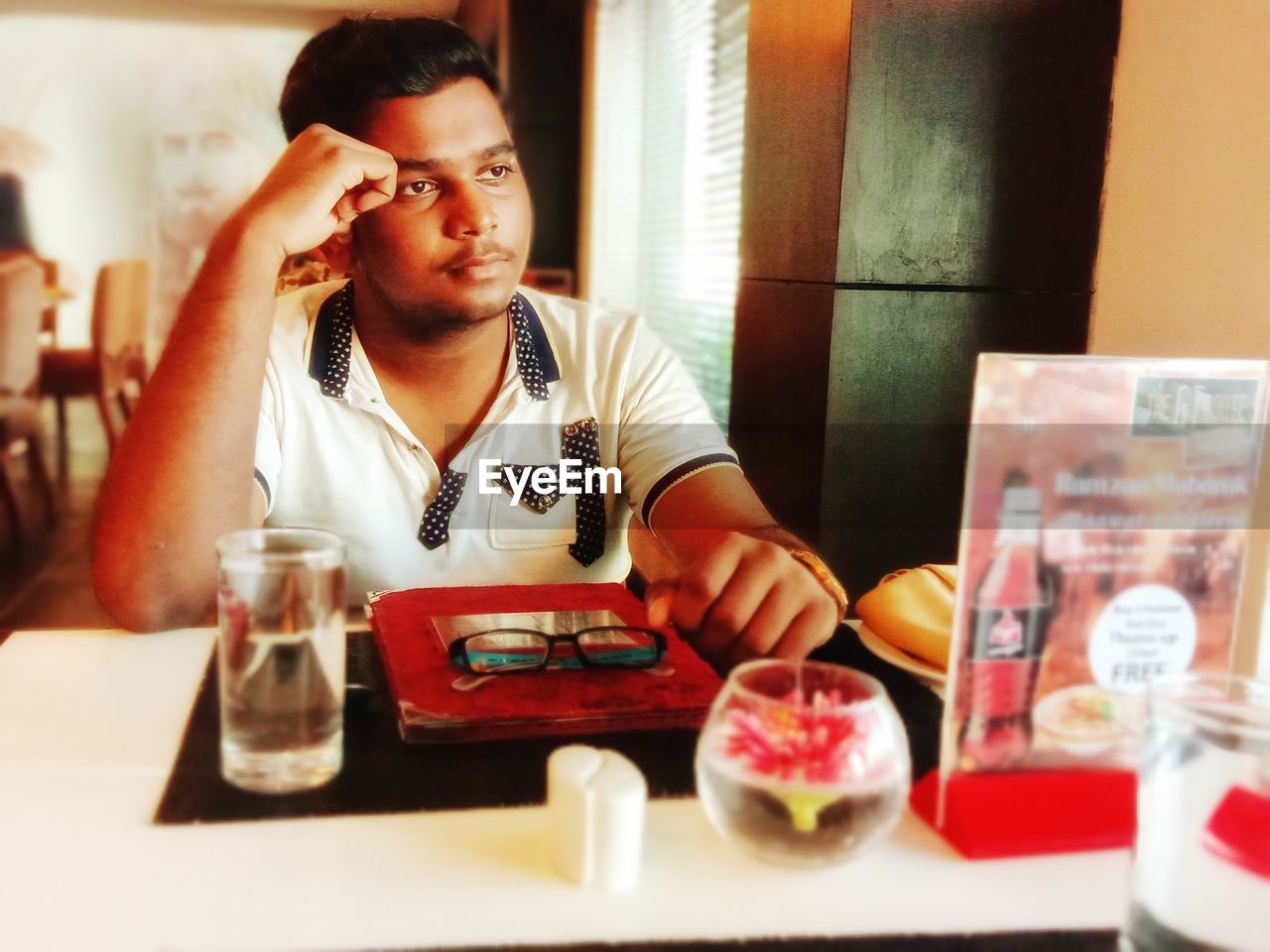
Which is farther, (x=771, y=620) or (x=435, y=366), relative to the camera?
(x=435, y=366)

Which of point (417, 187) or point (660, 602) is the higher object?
point (417, 187)

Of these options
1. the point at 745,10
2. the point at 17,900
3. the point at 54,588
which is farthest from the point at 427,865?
the point at 54,588

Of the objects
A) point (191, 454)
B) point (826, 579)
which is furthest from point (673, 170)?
point (826, 579)

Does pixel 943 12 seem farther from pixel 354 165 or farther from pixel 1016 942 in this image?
pixel 1016 942

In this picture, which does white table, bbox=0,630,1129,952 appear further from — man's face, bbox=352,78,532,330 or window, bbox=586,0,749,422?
window, bbox=586,0,749,422

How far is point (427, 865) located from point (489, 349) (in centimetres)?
98

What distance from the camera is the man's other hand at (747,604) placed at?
0.88 metres

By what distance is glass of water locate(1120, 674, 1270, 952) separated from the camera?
56 centimetres

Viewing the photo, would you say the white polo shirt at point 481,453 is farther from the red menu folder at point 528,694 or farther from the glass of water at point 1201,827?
the glass of water at point 1201,827

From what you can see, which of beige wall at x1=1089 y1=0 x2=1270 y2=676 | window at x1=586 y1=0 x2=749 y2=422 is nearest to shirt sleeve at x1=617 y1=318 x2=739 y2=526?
beige wall at x1=1089 y1=0 x2=1270 y2=676

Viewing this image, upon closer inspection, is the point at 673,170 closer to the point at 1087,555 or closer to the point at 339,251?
the point at 339,251

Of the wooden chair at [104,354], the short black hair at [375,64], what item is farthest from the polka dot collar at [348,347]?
the wooden chair at [104,354]

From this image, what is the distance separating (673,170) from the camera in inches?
145

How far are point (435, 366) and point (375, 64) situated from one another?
1.33 feet
